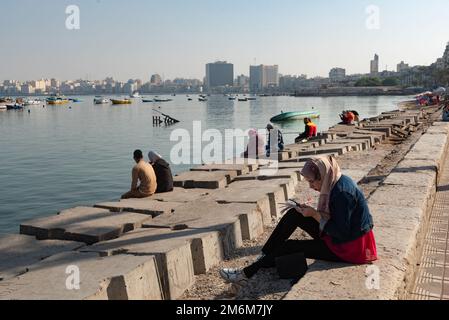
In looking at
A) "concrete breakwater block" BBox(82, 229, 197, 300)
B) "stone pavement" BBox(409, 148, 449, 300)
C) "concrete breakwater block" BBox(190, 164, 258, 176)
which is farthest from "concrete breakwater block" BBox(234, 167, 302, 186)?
"concrete breakwater block" BBox(82, 229, 197, 300)

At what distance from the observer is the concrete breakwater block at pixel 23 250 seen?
5.00 meters

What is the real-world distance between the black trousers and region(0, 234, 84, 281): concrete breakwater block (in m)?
2.31

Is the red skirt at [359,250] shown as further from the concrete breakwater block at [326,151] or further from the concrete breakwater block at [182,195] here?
the concrete breakwater block at [326,151]

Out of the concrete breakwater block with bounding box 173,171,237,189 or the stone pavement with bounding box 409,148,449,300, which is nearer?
the stone pavement with bounding box 409,148,449,300

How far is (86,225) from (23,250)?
79 centimetres

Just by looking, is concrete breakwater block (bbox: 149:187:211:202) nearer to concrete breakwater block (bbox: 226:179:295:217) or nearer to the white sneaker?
concrete breakwater block (bbox: 226:179:295:217)

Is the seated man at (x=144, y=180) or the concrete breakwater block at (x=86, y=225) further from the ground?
the seated man at (x=144, y=180)

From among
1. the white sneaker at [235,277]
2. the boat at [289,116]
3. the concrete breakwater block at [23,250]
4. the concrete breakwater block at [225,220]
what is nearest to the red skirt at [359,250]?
the white sneaker at [235,277]

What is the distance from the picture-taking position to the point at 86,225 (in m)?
5.93

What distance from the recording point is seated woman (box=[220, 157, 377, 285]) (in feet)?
12.6

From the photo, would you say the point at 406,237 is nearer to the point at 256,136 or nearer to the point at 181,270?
the point at 181,270

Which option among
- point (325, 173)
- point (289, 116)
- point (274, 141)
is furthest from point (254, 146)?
point (289, 116)

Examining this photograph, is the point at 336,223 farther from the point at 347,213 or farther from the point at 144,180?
the point at 144,180
